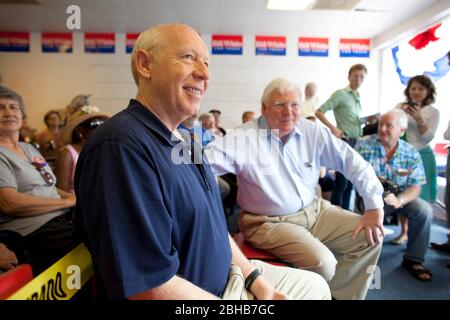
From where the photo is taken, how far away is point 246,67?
219 inches

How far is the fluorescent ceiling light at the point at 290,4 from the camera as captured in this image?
128 inches

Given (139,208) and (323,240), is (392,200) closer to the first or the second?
(323,240)

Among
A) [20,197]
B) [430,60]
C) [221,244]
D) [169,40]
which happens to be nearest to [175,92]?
[169,40]

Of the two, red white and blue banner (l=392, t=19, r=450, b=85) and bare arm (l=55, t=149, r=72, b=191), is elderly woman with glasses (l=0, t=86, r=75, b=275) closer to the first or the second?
bare arm (l=55, t=149, r=72, b=191)

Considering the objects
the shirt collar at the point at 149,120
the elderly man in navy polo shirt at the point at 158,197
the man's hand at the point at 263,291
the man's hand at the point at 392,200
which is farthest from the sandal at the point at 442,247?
the shirt collar at the point at 149,120

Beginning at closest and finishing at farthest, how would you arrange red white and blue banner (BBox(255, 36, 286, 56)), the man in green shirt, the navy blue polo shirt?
the navy blue polo shirt < the man in green shirt < red white and blue banner (BBox(255, 36, 286, 56))

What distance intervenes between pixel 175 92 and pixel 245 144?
732 mm

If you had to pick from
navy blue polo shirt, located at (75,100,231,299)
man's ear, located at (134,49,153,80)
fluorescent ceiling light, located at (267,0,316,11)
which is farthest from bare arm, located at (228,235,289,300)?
fluorescent ceiling light, located at (267,0,316,11)

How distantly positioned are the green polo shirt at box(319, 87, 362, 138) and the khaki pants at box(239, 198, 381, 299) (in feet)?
6.11

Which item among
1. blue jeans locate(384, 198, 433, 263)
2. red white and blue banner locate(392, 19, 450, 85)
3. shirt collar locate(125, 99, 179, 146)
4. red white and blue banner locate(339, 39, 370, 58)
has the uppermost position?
red white and blue banner locate(339, 39, 370, 58)

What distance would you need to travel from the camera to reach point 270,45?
5.07 meters

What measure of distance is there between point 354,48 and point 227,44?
2.45 m

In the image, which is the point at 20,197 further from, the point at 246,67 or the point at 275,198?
the point at 246,67

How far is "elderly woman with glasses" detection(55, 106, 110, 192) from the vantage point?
155cm
